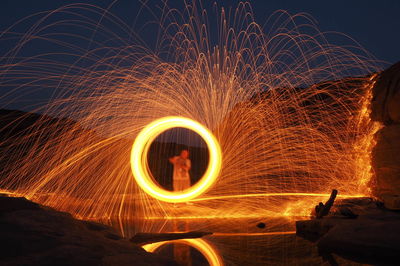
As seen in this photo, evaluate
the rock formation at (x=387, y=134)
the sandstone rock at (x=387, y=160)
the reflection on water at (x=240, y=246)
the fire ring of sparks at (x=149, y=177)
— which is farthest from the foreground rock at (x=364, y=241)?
the fire ring of sparks at (x=149, y=177)

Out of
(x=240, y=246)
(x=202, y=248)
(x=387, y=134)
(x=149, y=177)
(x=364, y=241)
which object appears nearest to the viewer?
(x=364, y=241)

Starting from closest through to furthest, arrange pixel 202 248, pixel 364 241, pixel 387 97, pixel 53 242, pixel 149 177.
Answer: pixel 53 242 < pixel 364 241 < pixel 202 248 < pixel 387 97 < pixel 149 177

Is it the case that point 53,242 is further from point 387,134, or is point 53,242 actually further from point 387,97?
point 387,97

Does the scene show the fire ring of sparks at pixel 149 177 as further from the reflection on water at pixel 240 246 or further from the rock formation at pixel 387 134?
the rock formation at pixel 387 134

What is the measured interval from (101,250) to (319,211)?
5.78 meters

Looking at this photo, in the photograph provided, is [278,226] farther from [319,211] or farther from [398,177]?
[398,177]

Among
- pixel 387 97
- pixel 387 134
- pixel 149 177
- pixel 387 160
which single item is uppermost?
pixel 387 97

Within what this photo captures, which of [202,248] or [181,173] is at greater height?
[181,173]

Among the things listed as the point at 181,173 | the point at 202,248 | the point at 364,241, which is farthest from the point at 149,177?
the point at 364,241

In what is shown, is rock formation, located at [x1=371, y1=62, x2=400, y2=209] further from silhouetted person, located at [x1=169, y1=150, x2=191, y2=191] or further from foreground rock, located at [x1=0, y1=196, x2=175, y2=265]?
foreground rock, located at [x1=0, y1=196, x2=175, y2=265]

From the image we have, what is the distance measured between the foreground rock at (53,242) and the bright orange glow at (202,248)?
2.90 ft

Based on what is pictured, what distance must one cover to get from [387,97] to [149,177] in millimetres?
7016

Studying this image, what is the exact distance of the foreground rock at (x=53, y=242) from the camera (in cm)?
373

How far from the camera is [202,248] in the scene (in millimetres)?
5938
